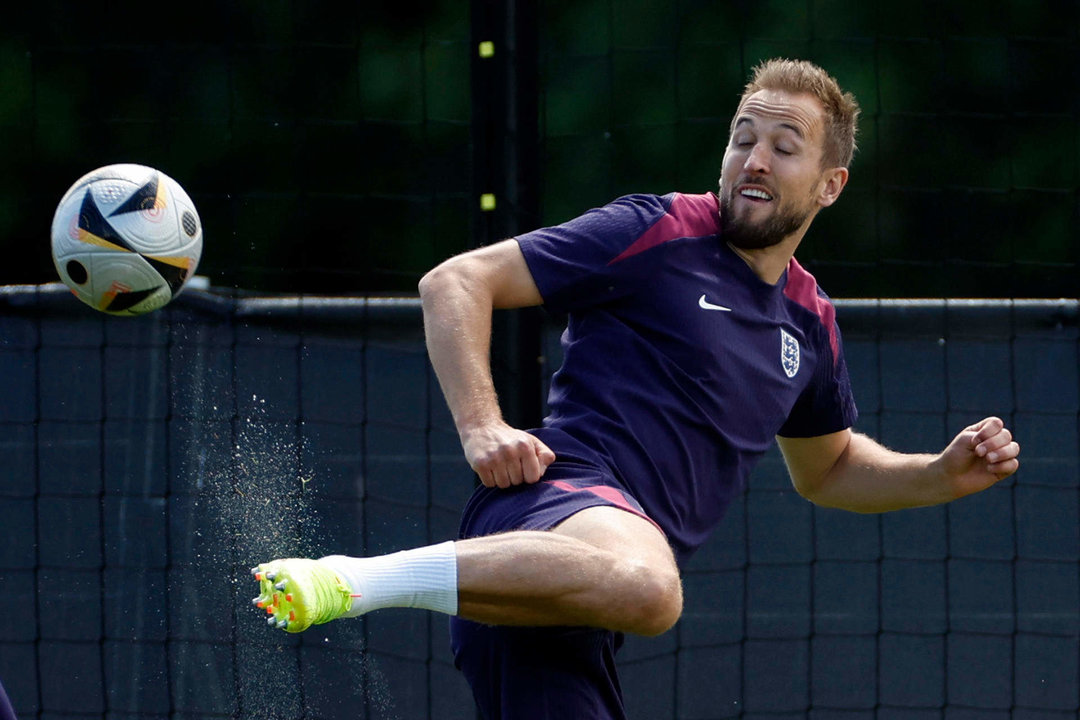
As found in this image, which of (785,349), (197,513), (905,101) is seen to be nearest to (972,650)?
(785,349)

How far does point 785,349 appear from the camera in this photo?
340 cm

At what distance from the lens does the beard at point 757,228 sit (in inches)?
132

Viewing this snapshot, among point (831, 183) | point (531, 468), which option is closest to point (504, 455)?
point (531, 468)

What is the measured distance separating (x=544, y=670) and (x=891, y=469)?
1119 mm

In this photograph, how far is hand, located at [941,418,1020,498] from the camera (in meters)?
3.41

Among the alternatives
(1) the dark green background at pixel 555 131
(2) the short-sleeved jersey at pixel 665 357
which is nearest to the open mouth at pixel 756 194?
(2) the short-sleeved jersey at pixel 665 357

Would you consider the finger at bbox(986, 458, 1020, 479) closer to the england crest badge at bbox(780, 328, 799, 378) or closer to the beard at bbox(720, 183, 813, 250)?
the england crest badge at bbox(780, 328, 799, 378)

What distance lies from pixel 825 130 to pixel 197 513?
223cm

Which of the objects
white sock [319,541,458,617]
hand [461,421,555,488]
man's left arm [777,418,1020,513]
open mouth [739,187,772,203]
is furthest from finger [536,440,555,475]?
man's left arm [777,418,1020,513]

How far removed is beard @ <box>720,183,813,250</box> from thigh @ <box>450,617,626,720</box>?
93 centimetres

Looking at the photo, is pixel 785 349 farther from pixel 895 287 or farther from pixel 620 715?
pixel 895 287

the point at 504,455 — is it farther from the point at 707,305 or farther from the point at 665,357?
the point at 707,305

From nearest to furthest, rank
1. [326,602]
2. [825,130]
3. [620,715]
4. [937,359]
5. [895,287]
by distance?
[326,602] < [620,715] < [825,130] < [937,359] < [895,287]

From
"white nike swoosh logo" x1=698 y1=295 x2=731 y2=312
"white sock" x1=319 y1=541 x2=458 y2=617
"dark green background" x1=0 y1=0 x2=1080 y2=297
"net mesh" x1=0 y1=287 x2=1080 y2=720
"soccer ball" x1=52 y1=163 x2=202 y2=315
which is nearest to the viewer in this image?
"white sock" x1=319 y1=541 x2=458 y2=617
